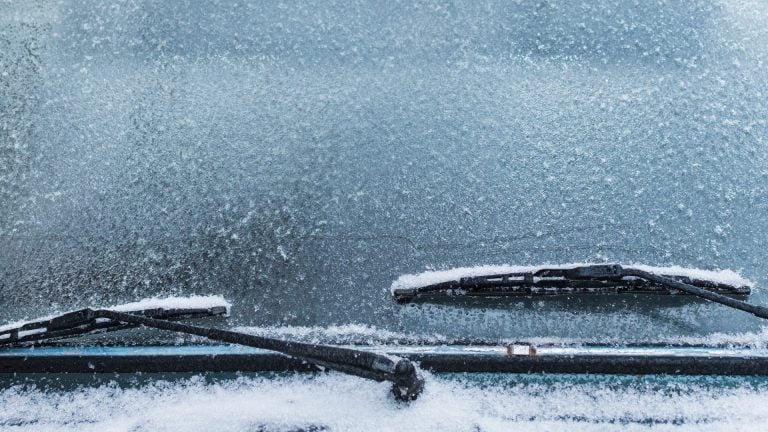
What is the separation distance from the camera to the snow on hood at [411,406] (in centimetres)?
158

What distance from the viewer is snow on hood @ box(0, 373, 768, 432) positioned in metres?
1.58

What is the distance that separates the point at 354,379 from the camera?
5.41ft

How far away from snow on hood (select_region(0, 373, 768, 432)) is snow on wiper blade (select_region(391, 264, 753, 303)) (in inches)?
9.0

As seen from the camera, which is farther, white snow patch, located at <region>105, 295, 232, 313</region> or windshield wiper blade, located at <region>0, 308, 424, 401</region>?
white snow patch, located at <region>105, 295, 232, 313</region>

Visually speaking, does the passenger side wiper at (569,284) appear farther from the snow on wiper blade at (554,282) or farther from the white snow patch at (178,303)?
the white snow patch at (178,303)

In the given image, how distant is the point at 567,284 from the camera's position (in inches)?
67.6

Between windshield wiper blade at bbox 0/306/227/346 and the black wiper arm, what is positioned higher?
the black wiper arm

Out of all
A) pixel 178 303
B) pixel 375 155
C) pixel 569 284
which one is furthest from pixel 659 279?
pixel 178 303

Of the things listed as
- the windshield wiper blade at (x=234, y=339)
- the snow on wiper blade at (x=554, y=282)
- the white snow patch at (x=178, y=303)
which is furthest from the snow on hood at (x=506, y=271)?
the white snow patch at (x=178, y=303)

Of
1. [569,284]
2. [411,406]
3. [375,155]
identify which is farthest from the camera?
[375,155]

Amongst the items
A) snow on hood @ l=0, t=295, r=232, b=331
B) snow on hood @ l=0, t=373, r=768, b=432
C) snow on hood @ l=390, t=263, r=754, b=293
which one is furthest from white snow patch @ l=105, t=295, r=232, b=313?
snow on hood @ l=390, t=263, r=754, b=293

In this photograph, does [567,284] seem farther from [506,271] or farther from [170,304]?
[170,304]

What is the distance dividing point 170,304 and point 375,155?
743mm

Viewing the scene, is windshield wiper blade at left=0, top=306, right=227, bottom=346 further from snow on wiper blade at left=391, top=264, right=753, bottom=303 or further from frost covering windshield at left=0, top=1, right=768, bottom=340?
snow on wiper blade at left=391, top=264, right=753, bottom=303
